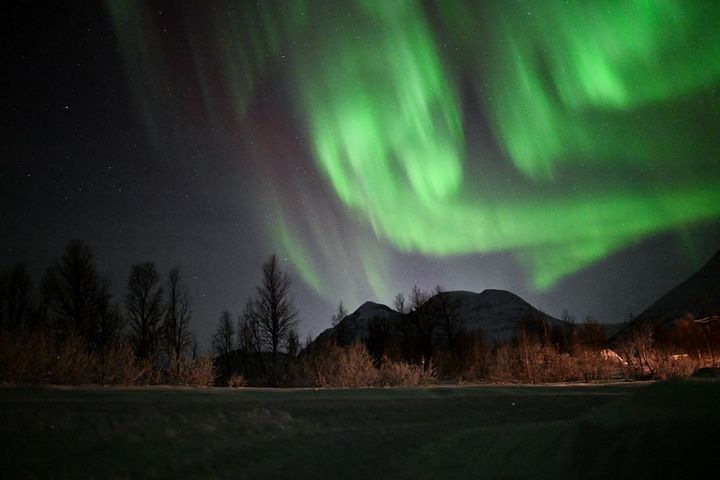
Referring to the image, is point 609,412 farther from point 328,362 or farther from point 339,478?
point 328,362

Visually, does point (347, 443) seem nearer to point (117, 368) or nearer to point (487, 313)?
point (117, 368)

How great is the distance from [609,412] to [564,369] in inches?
1081

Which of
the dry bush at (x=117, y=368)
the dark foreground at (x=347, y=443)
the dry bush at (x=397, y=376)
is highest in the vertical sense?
the dry bush at (x=117, y=368)

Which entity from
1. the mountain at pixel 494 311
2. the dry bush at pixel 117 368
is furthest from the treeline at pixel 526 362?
the mountain at pixel 494 311

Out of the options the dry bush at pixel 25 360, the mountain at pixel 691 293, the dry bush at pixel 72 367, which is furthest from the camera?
the mountain at pixel 691 293

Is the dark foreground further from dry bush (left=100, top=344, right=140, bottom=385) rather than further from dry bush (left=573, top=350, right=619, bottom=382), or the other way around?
dry bush (left=573, top=350, right=619, bottom=382)

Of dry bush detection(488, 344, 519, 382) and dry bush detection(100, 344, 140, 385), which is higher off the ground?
dry bush detection(100, 344, 140, 385)

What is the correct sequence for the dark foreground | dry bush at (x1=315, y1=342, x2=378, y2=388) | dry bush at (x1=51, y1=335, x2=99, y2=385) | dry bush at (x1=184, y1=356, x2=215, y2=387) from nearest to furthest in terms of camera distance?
the dark foreground → dry bush at (x1=51, y1=335, x2=99, y2=385) → dry bush at (x1=184, y1=356, x2=215, y2=387) → dry bush at (x1=315, y1=342, x2=378, y2=388)

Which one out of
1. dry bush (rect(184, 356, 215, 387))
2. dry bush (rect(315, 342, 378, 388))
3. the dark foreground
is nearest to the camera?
the dark foreground

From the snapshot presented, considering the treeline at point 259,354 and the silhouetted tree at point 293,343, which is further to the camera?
the silhouetted tree at point 293,343

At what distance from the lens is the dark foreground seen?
5.06 m

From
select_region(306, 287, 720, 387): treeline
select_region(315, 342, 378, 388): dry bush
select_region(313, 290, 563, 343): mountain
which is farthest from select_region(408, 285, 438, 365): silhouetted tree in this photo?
select_region(313, 290, 563, 343): mountain

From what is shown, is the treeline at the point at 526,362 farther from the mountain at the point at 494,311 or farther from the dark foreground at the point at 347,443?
the mountain at the point at 494,311

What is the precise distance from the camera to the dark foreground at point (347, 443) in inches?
199
